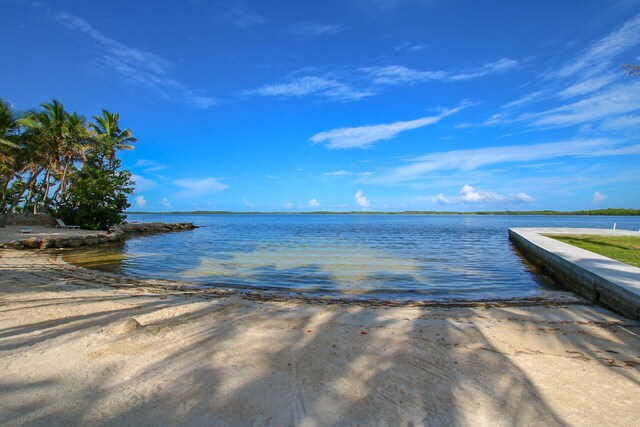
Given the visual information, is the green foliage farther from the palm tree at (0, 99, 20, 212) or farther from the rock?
the rock

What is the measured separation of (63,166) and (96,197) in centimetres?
858

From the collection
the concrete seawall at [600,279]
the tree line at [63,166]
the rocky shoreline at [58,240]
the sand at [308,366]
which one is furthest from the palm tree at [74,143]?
the concrete seawall at [600,279]

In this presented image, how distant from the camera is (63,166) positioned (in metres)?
31.2

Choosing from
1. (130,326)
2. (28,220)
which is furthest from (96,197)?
(130,326)

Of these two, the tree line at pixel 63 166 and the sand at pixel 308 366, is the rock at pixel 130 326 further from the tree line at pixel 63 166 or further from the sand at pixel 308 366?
the tree line at pixel 63 166

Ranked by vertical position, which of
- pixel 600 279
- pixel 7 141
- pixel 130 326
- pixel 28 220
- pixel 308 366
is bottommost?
pixel 308 366

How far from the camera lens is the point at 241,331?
15.3ft

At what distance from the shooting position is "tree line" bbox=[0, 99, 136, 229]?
82.6 feet

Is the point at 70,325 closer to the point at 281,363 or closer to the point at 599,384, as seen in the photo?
the point at 281,363

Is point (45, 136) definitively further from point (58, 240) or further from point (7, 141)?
point (58, 240)

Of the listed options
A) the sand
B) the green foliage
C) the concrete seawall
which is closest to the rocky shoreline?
the green foliage

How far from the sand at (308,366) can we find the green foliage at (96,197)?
23600mm

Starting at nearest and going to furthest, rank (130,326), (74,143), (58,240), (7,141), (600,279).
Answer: (130,326) → (600,279) → (58,240) → (7,141) → (74,143)

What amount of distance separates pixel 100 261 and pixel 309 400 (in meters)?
14.2
